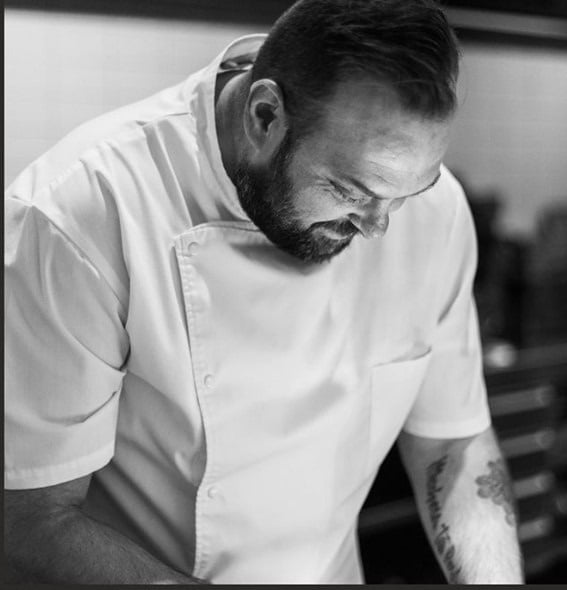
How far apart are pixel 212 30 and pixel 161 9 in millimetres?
89

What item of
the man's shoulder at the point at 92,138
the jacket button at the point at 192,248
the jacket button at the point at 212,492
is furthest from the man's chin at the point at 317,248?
the jacket button at the point at 212,492

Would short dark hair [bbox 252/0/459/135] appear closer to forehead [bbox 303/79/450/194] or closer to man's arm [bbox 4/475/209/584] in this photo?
forehead [bbox 303/79/450/194]

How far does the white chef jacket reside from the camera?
1020mm

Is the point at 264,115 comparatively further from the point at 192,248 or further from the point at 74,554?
the point at 74,554

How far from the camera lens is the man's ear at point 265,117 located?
0.98 metres

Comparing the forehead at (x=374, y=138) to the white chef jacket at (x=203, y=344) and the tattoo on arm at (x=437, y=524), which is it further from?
the tattoo on arm at (x=437, y=524)

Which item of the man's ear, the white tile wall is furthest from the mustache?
the white tile wall

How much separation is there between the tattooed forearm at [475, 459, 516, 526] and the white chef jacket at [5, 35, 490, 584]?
0.16 meters

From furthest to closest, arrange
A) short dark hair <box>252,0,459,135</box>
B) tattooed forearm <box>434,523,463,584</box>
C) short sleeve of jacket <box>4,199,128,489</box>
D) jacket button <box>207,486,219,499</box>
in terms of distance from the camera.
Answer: tattooed forearm <box>434,523,463,584</box>
jacket button <box>207,486,219,499</box>
short sleeve of jacket <box>4,199,128,489</box>
short dark hair <box>252,0,459,135</box>

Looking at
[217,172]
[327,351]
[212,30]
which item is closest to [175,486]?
[327,351]

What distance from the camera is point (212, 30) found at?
4.21 feet

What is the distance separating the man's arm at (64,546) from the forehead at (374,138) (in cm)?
53

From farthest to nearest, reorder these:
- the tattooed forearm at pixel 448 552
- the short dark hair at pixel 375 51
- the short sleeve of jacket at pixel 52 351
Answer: the tattooed forearm at pixel 448 552
the short sleeve of jacket at pixel 52 351
the short dark hair at pixel 375 51

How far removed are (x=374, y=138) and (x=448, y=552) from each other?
2.18 ft
